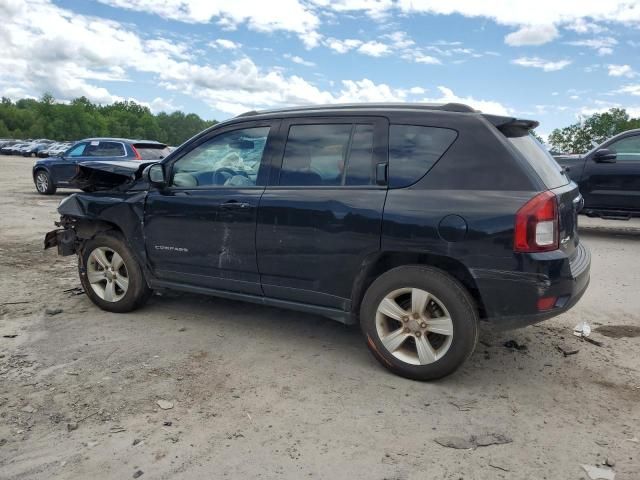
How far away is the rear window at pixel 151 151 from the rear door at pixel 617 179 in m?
9.80

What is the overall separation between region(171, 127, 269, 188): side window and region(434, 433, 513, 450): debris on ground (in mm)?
2319

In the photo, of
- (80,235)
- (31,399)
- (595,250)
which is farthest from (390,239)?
(595,250)

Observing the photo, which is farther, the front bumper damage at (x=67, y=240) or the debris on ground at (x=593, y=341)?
the front bumper damage at (x=67, y=240)

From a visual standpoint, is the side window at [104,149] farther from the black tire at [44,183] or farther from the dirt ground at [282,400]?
the dirt ground at [282,400]

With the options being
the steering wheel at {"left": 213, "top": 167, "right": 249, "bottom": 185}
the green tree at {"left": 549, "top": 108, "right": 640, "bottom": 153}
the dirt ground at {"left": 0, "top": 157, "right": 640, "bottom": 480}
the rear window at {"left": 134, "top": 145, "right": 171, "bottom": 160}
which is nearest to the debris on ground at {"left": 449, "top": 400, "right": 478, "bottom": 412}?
the dirt ground at {"left": 0, "top": 157, "right": 640, "bottom": 480}

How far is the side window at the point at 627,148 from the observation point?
907cm

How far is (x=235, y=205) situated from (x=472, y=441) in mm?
2369

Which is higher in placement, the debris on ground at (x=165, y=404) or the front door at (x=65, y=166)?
the front door at (x=65, y=166)

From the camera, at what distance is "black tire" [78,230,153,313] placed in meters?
4.79

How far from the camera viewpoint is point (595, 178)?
920cm

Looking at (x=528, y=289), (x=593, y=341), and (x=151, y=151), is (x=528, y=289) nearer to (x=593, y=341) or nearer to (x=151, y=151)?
(x=593, y=341)

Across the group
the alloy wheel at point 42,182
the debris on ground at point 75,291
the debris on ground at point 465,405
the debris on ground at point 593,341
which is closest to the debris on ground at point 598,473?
the debris on ground at point 465,405

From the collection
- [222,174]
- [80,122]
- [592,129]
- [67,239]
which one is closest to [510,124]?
[222,174]

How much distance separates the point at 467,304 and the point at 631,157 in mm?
7401
